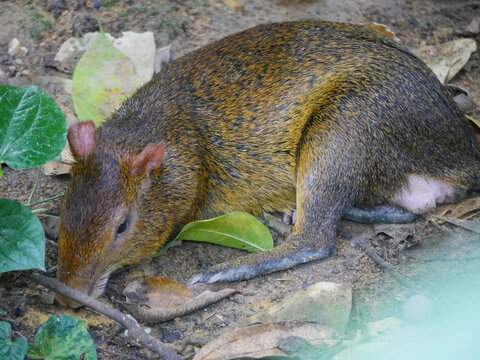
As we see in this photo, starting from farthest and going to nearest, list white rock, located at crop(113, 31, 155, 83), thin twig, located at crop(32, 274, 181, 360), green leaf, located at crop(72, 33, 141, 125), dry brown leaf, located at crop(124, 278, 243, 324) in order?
white rock, located at crop(113, 31, 155, 83)
green leaf, located at crop(72, 33, 141, 125)
dry brown leaf, located at crop(124, 278, 243, 324)
thin twig, located at crop(32, 274, 181, 360)

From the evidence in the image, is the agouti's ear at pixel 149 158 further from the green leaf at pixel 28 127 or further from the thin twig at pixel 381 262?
the thin twig at pixel 381 262

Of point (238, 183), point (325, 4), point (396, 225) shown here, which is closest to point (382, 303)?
point (396, 225)

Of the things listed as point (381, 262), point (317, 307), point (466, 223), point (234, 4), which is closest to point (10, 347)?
point (317, 307)

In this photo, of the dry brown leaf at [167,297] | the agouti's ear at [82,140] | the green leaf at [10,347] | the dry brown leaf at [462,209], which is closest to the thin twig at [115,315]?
the dry brown leaf at [167,297]

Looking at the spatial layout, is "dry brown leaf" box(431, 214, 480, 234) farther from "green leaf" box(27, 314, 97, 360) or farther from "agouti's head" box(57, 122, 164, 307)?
"green leaf" box(27, 314, 97, 360)

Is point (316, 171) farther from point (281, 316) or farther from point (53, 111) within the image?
point (53, 111)

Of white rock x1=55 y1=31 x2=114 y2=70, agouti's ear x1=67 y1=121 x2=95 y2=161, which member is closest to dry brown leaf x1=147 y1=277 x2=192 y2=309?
agouti's ear x1=67 y1=121 x2=95 y2=161
